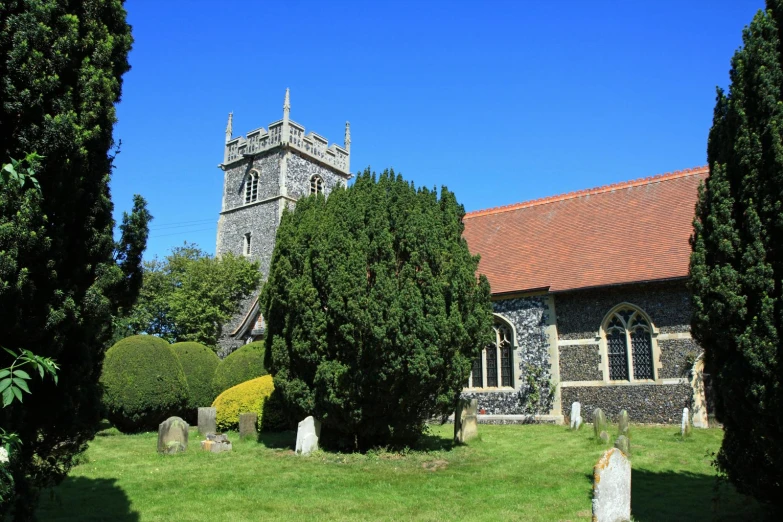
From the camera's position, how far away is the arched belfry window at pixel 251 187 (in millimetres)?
35938

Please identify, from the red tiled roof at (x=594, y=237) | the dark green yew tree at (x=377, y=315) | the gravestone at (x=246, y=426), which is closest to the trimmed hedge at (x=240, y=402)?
the gravestone at (x=246, y=426)

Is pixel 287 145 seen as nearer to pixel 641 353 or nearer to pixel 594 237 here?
pixel 594 237

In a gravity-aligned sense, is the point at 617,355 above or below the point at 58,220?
below

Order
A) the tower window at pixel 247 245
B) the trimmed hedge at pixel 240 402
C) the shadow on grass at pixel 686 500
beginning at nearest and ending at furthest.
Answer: the shadow on grass at pixel 686 500
the trimmed hedge at pixel 240 402
the tower window at pixel 247 245

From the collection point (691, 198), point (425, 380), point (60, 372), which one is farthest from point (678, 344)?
point (60, 372)

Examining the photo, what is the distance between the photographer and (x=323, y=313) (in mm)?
10422

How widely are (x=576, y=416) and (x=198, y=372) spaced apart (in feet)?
36.5

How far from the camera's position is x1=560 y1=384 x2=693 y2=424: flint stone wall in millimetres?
14469

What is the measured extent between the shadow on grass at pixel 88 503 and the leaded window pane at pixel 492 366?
11.2 meters

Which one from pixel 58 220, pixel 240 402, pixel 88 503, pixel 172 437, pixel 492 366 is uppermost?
pixel 58 220

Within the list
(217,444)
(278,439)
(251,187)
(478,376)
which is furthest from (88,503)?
(251,187)

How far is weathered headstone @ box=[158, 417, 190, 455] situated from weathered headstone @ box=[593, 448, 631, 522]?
317 inches

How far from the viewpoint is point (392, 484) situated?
8.27 meters

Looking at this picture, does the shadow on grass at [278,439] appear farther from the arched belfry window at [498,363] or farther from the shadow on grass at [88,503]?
the arched belfry window at [498,363]
